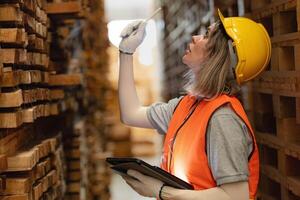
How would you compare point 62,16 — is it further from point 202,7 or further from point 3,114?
point 202,7

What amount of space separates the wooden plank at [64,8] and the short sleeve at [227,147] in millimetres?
1823

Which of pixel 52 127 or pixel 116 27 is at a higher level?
pixel 116 27

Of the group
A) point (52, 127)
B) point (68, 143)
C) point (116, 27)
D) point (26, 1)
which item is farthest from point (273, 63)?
point (68, 143)

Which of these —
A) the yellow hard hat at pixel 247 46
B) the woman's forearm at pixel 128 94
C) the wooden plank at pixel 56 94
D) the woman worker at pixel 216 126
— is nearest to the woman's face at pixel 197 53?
the woman worker at pixel 216 126

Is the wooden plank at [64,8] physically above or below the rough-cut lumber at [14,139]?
above

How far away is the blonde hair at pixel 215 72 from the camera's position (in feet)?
10.3

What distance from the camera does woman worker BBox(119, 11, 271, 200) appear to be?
2908mm

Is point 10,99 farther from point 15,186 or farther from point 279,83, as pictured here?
point 279,83

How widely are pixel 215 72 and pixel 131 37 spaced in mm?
1072

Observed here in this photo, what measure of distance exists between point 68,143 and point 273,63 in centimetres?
287

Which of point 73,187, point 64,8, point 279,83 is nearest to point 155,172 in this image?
point 279,83

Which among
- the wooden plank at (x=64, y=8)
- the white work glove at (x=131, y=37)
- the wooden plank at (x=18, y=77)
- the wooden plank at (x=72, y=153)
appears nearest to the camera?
the wooden plank at (x=18, y=77)

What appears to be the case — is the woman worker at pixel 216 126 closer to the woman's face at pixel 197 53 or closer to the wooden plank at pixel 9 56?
the woman's face at pixel 197 53

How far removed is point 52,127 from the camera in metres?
5.18
